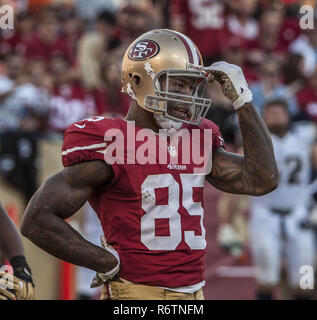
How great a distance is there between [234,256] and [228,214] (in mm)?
396

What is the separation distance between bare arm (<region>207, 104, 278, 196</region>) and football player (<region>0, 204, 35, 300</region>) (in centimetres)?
98

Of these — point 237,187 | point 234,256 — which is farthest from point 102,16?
point 237,187

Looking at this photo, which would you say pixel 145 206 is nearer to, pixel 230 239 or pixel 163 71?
pixel 163 71

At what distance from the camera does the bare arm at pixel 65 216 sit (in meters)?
3.05

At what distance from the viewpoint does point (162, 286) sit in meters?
3.11

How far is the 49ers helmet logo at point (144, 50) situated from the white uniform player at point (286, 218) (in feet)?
11.7

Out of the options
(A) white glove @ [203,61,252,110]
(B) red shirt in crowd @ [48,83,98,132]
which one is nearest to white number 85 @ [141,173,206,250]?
(A) white glove @ [203,61,252,110]

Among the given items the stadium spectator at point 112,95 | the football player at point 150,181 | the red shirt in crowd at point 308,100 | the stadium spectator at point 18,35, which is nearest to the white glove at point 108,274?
the football player at point 150,181

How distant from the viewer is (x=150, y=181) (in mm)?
3121

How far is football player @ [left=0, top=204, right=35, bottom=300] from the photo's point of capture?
3.21 m

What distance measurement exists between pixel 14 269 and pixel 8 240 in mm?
170

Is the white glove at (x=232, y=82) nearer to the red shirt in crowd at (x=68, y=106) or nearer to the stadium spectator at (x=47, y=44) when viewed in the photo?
the red shirt in crowd at (x=68, y=106)

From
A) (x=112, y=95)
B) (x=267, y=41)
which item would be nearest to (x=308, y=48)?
(x=267, y=41)

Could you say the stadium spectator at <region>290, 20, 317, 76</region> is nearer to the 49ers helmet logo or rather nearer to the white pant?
the white pant
